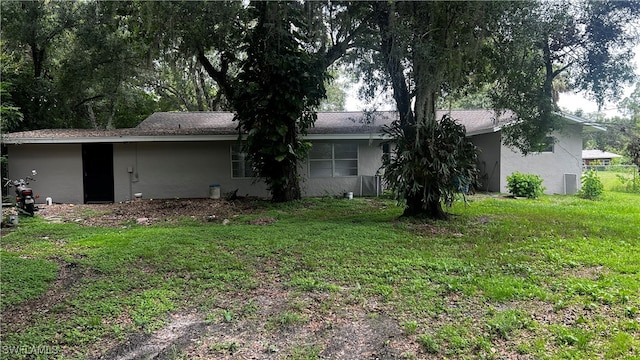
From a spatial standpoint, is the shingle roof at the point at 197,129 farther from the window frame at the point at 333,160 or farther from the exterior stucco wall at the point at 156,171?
the window frame at the point at 333,160

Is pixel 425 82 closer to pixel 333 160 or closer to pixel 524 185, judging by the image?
pixel 333 160

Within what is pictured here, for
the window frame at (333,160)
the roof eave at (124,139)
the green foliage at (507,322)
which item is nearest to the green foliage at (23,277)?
the green foliage at (507,322)

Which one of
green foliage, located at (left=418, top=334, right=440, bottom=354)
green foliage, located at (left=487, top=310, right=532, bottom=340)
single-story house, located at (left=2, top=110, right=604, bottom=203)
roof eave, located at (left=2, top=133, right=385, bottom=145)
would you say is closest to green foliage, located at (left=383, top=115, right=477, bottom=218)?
roof eave, located at (left=2, top=133, right=385, bottom=145)

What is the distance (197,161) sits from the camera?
12.2m

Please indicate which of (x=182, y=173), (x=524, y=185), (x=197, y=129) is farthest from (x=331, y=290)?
(x=524, y=185)

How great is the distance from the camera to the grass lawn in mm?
3225

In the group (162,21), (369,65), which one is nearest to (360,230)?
(369,65)

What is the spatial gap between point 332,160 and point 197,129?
455 cm

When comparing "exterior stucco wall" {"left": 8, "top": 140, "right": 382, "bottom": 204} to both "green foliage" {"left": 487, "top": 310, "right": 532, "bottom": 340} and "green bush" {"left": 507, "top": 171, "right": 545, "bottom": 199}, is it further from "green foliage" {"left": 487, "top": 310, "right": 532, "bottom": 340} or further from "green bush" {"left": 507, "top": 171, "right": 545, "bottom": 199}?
"green foliage" {"left": 487, "top": 310, "right": 532, "bottom": 340}

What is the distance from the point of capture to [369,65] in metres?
7.65

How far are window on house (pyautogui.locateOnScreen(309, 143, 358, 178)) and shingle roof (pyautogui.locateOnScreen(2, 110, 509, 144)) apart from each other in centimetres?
70

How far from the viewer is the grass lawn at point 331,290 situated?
10.6 feet

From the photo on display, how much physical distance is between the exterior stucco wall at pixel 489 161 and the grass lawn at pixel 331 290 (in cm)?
634

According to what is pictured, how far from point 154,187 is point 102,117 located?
13448mm
